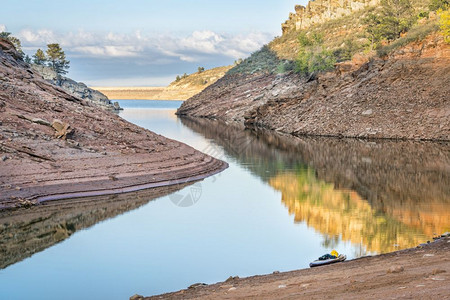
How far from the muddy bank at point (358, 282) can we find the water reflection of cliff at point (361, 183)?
4.06 m

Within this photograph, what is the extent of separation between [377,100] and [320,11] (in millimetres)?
66663

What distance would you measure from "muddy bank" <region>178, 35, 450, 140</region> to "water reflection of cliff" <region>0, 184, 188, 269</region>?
100 feet

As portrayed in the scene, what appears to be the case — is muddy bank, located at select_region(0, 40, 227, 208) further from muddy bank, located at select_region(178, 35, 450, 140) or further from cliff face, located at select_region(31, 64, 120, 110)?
cliff face, located at select_region(31, 64, 120, 110)

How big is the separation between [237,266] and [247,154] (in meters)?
29.7

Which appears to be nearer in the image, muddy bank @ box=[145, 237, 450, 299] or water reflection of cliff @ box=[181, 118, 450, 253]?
muddy bank @ box=[145, 237, 450, 299]

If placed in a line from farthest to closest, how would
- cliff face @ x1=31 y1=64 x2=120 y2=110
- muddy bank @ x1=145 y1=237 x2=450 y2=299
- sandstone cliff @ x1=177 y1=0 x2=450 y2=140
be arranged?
cliff face @ x1=31 y1=64 x2=120 y2=110, sandstone cliff @ x1=177 y1=0 x2=450 y2=140, muddy bank @ x1=145 y1=237 x2=450 y2=299

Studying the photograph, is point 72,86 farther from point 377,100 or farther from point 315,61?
point 377,100

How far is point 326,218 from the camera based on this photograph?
2153 cm

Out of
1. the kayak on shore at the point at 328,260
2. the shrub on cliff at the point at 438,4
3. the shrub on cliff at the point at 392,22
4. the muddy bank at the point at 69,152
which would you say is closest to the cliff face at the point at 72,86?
the shrub on cliff at the point at 392,22

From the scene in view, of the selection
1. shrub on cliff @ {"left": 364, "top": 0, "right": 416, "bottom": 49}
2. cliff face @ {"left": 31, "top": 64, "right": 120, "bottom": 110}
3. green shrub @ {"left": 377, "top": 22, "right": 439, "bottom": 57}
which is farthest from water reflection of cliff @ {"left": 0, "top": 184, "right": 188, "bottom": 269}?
cliff face @ {"left": 31, "top": 64, "right": 120, "bottom": 110}

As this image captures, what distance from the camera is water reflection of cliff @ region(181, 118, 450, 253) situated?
64.1 ft

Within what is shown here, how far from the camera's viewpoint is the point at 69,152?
2952 cm

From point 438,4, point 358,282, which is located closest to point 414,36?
point 438,4

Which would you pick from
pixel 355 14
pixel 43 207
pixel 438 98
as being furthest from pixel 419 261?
pixel 355 14
